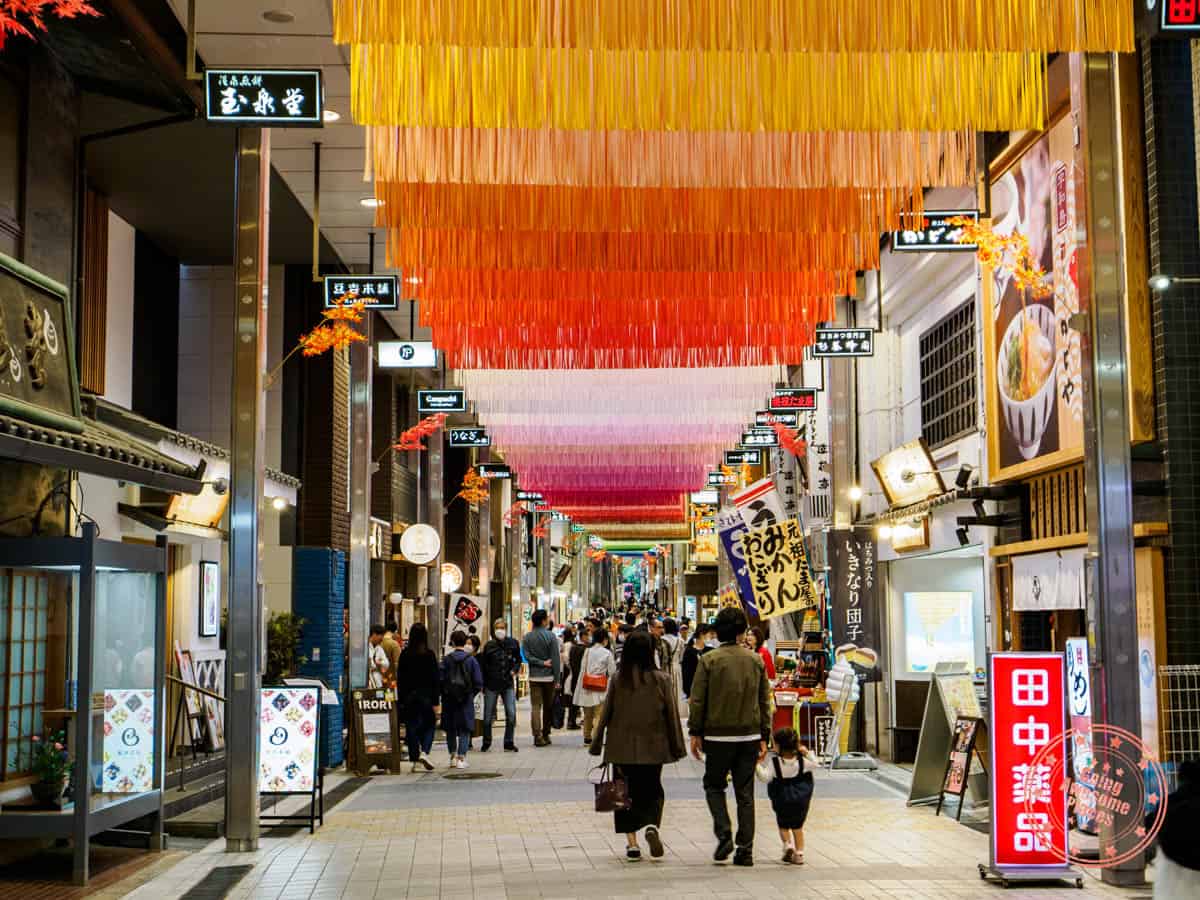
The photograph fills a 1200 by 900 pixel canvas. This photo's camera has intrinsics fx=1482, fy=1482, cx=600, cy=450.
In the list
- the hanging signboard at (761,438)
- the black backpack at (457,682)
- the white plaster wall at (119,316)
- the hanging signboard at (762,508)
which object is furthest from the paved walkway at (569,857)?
the hanging signboard at (761,438)

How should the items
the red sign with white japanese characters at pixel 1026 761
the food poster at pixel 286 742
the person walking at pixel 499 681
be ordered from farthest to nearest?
the person walking at pixel 499 681
the food poster at pixel 286 742
the red sign with white japanese characters at pixel 1026 761

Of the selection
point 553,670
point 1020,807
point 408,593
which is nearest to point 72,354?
point 1020,807

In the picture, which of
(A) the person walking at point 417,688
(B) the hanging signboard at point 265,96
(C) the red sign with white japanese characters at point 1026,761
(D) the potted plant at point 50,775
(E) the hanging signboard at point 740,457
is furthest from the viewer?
(E) the hanging signboard at point 740,457

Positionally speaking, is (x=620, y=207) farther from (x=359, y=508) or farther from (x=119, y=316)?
(x=359, y=508)

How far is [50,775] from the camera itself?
1061 centimetres

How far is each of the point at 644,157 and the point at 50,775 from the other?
20.4 feet

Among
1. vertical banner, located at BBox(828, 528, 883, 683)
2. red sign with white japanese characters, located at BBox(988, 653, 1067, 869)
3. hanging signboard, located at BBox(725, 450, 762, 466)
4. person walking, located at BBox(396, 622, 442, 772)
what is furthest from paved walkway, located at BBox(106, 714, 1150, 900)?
hanging signboard, located at BBox(725, 450, 762, 466)

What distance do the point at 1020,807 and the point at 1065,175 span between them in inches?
219

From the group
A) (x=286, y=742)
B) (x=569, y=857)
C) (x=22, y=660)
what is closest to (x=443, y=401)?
(x=286, y=742)

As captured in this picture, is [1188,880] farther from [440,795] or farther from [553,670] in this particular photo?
[553,670]

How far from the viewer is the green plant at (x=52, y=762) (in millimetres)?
10609

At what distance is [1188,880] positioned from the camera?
19.1 ft

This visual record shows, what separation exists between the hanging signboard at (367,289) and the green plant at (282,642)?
549cm

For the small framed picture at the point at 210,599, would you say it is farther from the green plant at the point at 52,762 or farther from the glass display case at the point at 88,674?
the green plant at the point at 52,762
